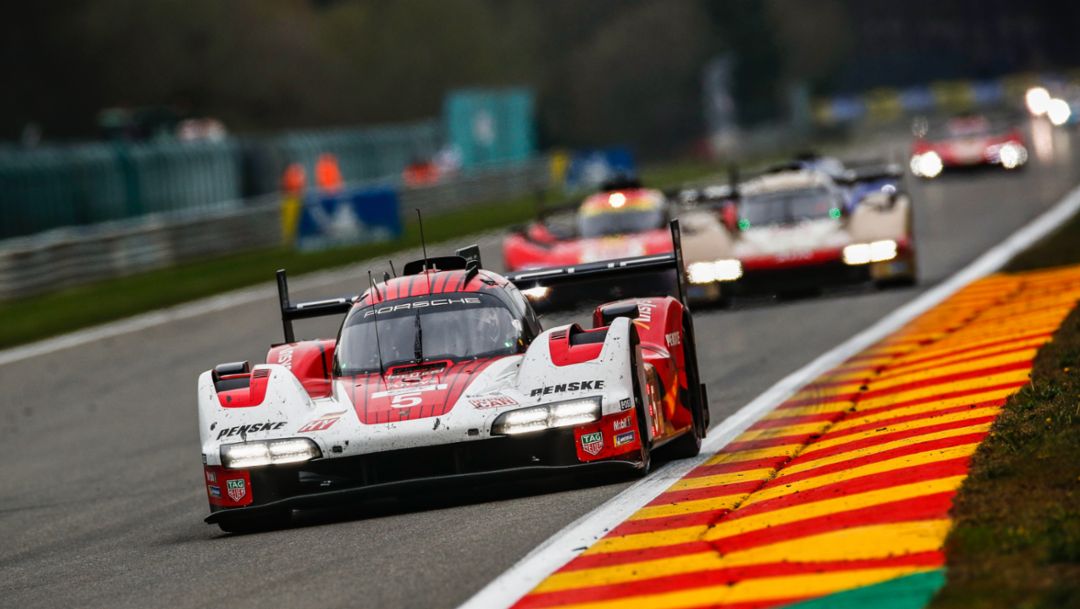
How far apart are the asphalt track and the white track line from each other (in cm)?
11

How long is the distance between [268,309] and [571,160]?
2582 cm

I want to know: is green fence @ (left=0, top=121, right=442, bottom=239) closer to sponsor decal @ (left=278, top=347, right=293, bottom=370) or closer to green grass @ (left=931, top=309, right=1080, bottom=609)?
sponsor decal @ (left=278, top=347, right=293, bottom=370)

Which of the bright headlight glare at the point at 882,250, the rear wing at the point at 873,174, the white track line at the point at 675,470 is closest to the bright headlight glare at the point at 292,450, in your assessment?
the white track line at the point at 675,470

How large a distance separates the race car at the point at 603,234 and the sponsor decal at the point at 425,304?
10.7 metres

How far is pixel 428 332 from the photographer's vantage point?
33.3 feet

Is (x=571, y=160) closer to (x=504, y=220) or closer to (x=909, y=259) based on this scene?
(x=504, y=220)

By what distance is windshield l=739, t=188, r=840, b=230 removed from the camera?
20.3m

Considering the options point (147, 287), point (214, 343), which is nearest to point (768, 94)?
point (147, 287)

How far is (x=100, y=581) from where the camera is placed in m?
8.12

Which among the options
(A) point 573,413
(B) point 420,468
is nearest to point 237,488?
(B) point 420,468

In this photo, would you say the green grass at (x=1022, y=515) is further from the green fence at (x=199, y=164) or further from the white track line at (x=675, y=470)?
the green fence at (x=199, y=164)

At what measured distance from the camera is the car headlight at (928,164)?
42375 mm

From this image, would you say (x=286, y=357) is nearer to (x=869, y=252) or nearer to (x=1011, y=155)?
(x=869, y=252)

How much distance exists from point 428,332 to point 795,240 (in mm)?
10292
